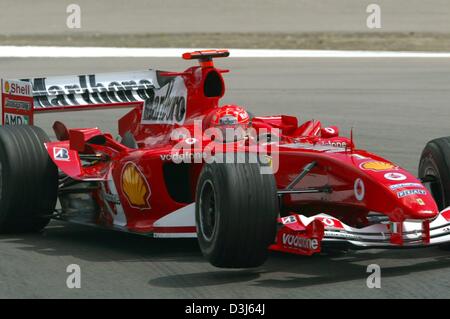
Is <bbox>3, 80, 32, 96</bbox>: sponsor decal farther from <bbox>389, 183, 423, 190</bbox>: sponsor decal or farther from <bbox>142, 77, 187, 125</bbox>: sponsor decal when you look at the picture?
<bbox>389, 183, 423, 190</bbox>: sponsor decal

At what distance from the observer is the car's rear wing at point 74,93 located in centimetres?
1083

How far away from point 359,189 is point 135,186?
1.91m

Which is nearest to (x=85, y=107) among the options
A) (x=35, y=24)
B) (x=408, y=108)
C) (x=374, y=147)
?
(x=374, y=147)

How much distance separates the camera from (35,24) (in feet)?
218

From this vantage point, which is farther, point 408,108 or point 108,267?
point 408,108

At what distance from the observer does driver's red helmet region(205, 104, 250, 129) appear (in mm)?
9422

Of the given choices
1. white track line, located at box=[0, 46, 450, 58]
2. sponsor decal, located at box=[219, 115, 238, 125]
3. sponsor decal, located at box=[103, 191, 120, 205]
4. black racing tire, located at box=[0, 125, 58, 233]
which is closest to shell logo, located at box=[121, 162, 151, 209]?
sponsor decal, located at box=[103, 191, 120, 205]

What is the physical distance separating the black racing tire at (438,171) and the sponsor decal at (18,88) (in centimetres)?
391

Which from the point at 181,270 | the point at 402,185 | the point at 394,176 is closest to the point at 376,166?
the point at 394,176

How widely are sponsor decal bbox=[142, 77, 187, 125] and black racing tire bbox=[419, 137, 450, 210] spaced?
2178 mm

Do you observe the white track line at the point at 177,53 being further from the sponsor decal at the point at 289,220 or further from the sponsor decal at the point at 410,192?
the sponsor decal at the point at 289,220

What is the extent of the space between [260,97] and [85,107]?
13.4 m

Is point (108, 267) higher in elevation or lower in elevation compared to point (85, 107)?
lower
